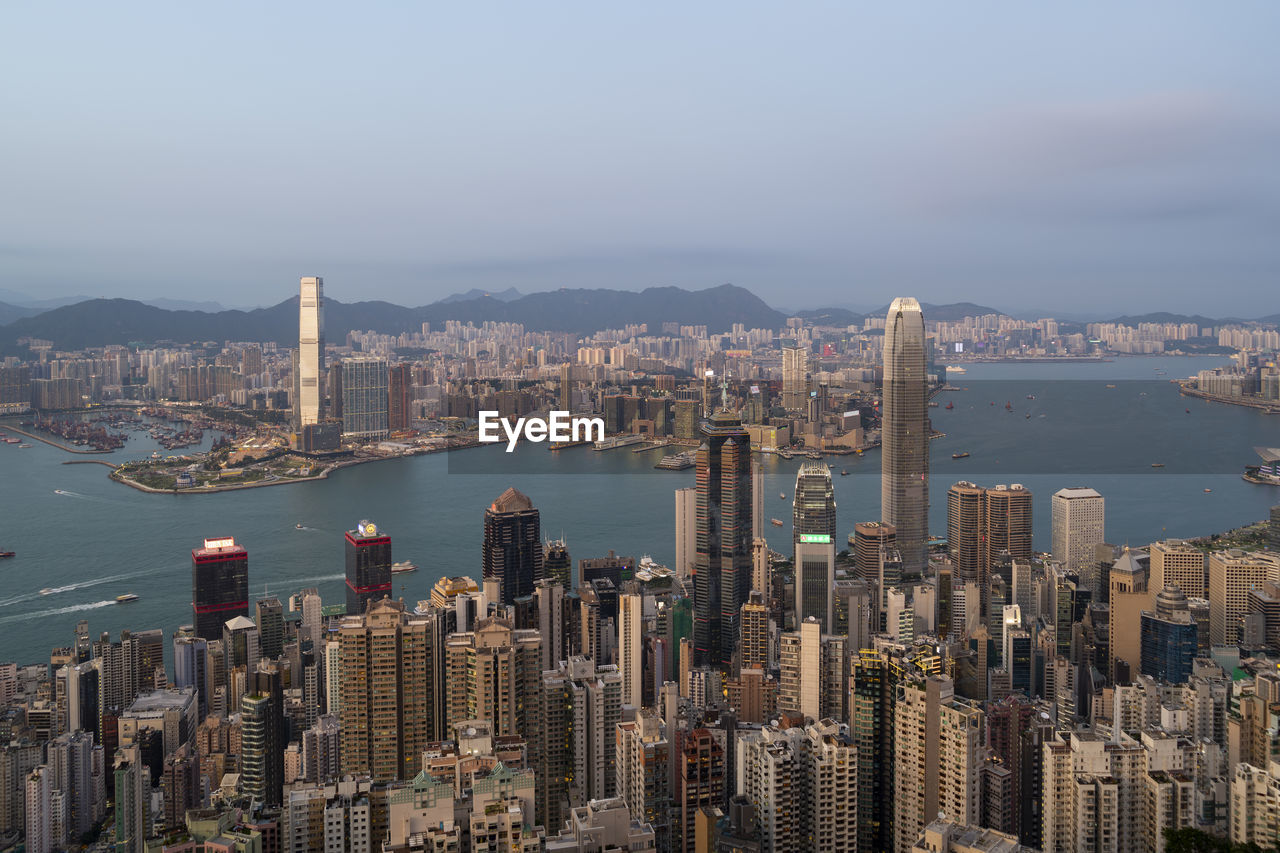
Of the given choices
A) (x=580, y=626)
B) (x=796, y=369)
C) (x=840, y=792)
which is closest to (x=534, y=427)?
(x=796, y=369)

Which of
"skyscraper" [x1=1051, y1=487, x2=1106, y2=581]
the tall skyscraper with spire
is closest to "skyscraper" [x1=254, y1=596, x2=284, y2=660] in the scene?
the tall skyscraper with spire

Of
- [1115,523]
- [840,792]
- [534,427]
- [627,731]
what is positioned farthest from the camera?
[534,427]

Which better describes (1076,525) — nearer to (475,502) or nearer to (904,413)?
(904,413)

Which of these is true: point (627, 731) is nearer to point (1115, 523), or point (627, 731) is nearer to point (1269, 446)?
point (1115, 523)

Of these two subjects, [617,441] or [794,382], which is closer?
[617,441]

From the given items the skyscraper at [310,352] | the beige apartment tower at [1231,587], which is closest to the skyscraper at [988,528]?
the beige apartment tower at [1231,587]

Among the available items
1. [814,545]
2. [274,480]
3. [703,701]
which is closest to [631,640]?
[703,701]

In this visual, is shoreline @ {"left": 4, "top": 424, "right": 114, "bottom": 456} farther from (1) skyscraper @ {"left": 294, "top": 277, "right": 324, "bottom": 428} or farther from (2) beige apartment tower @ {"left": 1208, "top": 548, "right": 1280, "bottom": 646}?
(2) beige apartment tower @ {"left": 1208, "top": 548, "right": 1280, "bottom": 646}

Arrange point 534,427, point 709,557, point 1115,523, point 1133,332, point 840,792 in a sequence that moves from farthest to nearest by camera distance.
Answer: point 1133,332, point 534,427, point 1115,523, point 709,557, point 840,792

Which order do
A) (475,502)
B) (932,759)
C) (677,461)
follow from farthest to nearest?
(677,461), (475,502), (932,759)
